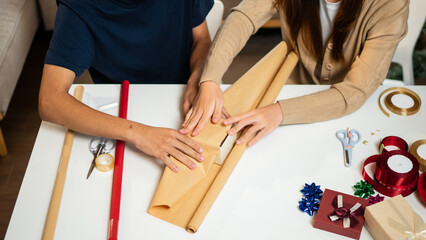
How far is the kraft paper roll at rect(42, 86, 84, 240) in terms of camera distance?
103 centimetres

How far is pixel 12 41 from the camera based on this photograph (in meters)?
2.32

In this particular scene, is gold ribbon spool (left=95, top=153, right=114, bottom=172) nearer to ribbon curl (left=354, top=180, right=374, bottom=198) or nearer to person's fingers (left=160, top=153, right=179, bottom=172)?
person's fingers (left=160, top=153, right=179, bottom=172)

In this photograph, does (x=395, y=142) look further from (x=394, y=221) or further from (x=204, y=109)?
(x=204, y=109)

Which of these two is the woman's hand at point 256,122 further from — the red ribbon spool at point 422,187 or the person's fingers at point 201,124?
the red ribbon spool at point 422,187

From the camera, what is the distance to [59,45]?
4.24 ft

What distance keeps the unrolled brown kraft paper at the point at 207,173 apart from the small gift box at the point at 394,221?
331 millimetres

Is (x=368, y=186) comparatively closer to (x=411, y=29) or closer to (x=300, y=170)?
(x=300, y=170)

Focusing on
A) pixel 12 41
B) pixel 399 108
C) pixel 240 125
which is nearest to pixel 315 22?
pixel 399 108

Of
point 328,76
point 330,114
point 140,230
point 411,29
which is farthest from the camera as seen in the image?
point 411,29

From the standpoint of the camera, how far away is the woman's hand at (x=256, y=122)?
3.89ft

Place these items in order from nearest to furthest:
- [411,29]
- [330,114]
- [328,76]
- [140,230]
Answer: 1. [140,230]
2. [330,114]
3. [328,76]
4. [411,29]

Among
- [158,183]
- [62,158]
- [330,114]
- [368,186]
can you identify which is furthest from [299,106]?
[62,158]

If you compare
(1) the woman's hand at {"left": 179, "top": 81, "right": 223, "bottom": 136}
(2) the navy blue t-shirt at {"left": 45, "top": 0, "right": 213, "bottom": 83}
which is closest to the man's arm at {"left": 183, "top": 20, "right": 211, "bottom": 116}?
(2) the navy blue t-shirt at {"left": 45, "top": 0, "right": 213, "bottom": 83}

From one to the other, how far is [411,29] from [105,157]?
120cm
